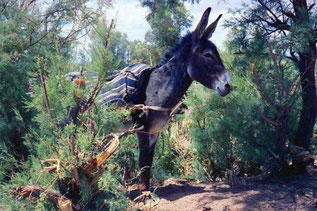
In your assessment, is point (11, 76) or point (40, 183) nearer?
point (40, 183)

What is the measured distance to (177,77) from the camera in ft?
13.9

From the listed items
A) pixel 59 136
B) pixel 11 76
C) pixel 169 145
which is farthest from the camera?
pixel 169 145

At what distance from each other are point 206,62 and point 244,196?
1752 millimetres

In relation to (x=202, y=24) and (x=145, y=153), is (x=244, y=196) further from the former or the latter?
(x=202, y=24)

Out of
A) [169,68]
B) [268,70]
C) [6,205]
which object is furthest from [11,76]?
[268,70]

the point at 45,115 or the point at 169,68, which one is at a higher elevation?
the point at 169,68

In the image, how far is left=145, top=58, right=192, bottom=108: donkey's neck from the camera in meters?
4.23

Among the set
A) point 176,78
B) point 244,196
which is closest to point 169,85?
point 176,78

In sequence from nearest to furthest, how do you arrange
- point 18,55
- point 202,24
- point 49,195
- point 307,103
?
point 49,195, point 18,55, point 202,24, point 307,103

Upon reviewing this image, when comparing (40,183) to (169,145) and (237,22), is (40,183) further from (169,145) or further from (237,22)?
(169,145)

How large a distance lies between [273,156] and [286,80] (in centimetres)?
110

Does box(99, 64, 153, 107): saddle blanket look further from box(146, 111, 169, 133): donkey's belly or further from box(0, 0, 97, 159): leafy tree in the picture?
box(0, 0, 97, 159): leafy tree

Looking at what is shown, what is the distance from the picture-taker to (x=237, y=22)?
467cm

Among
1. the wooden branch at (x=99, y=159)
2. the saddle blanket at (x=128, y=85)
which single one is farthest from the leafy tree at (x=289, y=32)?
the wooden branch at (x=99, y=159)
